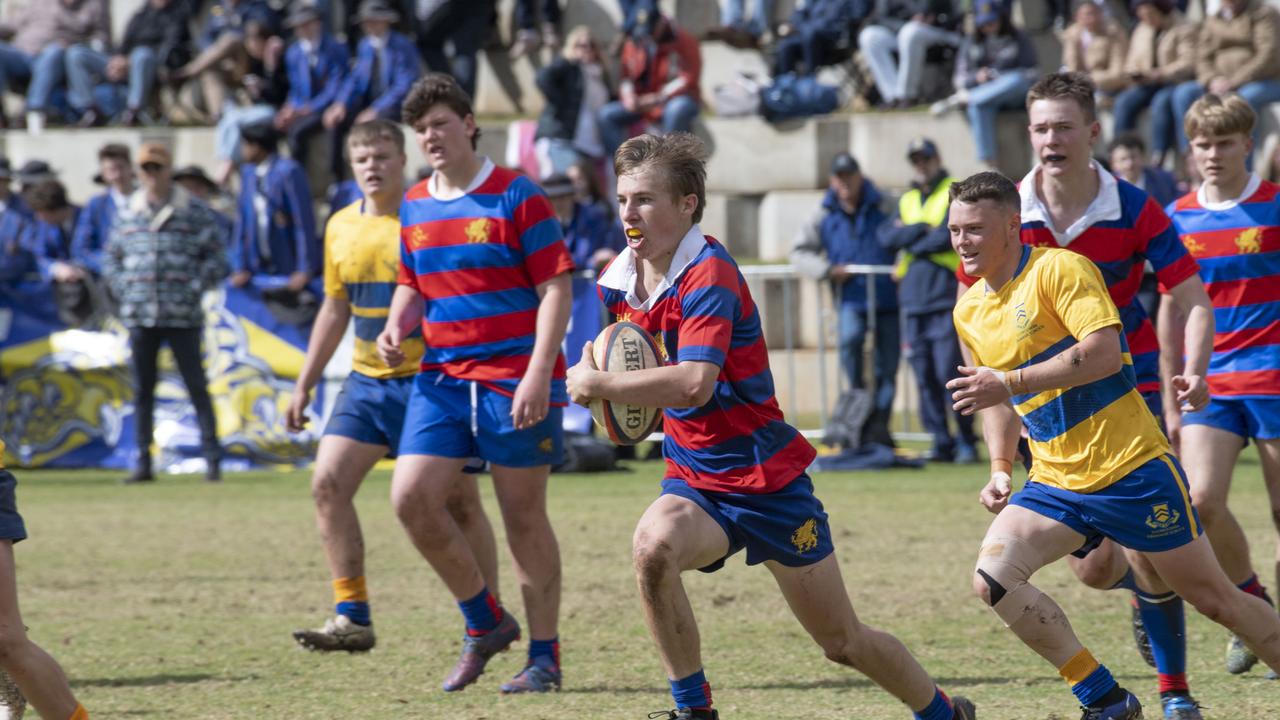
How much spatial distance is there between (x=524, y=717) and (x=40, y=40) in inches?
662

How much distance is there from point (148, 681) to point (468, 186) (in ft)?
7.12

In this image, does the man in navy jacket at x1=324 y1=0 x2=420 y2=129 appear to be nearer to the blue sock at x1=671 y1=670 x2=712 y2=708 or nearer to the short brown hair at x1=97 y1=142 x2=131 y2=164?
the short brown hair at x1=97 y1=142 x2=131 y2=164

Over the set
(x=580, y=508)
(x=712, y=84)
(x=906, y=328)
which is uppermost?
(x=712, y=84)

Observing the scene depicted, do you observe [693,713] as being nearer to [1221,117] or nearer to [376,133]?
[1221,117]

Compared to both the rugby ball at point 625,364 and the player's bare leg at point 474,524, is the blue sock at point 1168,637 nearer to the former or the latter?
the rugby ball at point 625,364

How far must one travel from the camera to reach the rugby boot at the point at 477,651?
21.6 ft

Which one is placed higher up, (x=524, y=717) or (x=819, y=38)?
(x=819, y=38)

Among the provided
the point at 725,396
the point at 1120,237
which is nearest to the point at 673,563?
the point at 725,396

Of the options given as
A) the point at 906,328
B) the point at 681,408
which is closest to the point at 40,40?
the point at 906,328

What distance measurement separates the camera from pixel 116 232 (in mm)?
13547

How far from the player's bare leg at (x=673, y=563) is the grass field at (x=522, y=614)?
0.95 metres

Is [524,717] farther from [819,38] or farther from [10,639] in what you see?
[819,38]

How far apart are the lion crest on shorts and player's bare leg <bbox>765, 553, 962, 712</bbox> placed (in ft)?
0.17

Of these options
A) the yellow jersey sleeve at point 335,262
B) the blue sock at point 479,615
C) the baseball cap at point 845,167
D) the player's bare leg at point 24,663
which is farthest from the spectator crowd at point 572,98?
the player's bare leg at point 24,663
